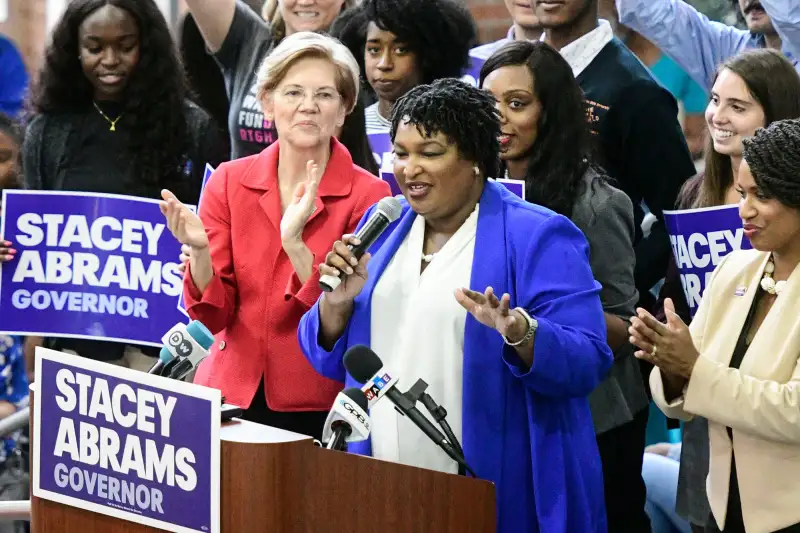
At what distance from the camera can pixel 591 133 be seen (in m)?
4.38

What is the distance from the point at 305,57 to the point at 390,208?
93 cm

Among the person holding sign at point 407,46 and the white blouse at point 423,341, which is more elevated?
the person holding sign at point 407,46

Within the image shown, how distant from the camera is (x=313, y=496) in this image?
2641mm

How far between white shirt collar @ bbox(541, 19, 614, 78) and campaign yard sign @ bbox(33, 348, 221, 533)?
240cm

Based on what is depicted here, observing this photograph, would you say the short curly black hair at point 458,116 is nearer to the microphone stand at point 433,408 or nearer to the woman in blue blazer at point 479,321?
the woman in blue blazer at point 479,321

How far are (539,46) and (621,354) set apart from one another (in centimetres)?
93

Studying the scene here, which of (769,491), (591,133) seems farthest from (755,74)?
(769,491)

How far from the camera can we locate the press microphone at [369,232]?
2953 mm

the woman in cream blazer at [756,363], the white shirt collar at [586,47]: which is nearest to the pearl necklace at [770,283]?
the woman in cream blazer at [756,363]

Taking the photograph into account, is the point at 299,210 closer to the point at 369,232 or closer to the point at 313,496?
the point at 369,232

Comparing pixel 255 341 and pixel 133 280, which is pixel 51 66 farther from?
pixel 255 341

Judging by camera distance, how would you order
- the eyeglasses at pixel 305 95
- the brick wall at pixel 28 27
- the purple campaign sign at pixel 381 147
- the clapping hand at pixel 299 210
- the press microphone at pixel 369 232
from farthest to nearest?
the brick wall at pixel 28 27
the purple campaign sign at pixel 381 147
the eyeglasses at pixel 305 95
the clapping hand at pixel 299 210
the press microphone at pixel 369 232

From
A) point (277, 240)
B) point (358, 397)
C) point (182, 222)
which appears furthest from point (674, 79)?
point (358, 397)

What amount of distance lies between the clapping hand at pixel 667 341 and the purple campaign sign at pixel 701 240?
0.94 m
